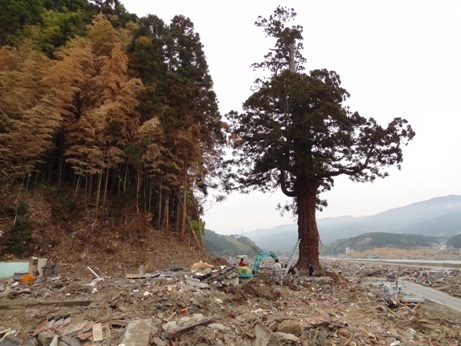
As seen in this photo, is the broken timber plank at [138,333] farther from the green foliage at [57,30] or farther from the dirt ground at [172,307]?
the green foliage at [57,30]

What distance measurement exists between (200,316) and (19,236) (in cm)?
777

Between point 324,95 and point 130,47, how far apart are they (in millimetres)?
9217

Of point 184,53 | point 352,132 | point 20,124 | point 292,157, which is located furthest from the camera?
point 184,53

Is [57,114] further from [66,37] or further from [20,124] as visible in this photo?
[66,37]

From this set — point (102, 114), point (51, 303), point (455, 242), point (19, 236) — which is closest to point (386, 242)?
point (455, 242)

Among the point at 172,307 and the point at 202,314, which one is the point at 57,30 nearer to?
the point at 172,307

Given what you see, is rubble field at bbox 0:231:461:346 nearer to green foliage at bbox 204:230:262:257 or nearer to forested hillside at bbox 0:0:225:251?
forested hillside at bbox 0:0:225:251

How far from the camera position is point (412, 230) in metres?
150

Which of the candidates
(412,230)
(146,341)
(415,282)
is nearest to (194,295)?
(146,341)

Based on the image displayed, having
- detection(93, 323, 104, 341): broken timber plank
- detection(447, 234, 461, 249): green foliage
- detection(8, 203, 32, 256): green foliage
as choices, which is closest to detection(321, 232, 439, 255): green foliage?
detection(447, 234, 461, 249): green foliage

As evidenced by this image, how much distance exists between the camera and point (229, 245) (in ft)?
222

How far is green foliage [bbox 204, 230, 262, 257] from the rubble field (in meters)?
47.3

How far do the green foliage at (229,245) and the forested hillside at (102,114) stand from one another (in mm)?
42389

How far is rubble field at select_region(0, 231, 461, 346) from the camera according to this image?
4.77 m
